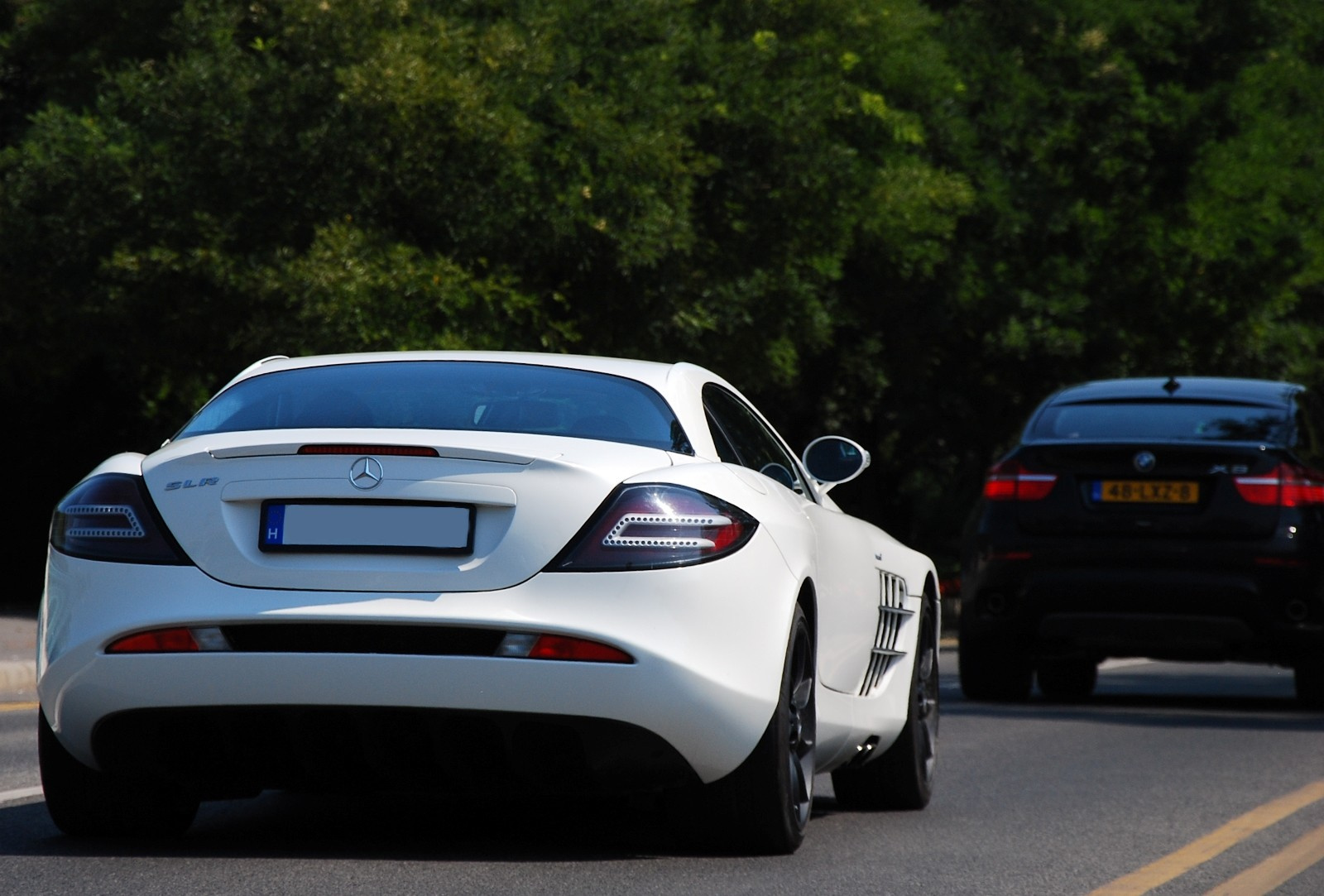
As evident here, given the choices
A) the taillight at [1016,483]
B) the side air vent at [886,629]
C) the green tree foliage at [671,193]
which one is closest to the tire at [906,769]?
the side air vent at [886,629]

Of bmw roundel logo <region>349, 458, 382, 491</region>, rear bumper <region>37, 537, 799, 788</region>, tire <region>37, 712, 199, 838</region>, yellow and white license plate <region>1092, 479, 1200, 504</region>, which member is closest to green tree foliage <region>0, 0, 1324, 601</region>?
yellow and white license plate <region>1092, 479, 1200, 504</region>

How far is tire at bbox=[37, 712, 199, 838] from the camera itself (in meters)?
5.84

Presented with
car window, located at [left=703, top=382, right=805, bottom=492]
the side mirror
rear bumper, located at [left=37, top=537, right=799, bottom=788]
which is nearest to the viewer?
rear bumper, located at [left=37, top=537, right=799, bottom=788]

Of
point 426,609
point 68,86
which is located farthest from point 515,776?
point 68,86

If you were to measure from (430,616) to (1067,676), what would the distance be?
30.5 feet

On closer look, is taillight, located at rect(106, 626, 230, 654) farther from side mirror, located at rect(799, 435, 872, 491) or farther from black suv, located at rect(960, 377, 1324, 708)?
black suv, located at rect(960, 377, 1324, 708)

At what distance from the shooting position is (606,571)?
17.5ft

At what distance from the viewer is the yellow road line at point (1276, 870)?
570cm

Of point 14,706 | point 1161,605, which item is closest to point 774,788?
point 1161,605

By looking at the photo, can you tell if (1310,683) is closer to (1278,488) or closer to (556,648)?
(1278,488)

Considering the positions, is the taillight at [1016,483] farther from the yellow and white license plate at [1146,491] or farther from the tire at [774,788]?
the tire at [774,788]

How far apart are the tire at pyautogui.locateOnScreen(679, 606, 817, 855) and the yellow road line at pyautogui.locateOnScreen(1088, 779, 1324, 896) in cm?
80

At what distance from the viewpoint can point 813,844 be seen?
6332 mm

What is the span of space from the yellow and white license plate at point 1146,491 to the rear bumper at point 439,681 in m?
6.72
